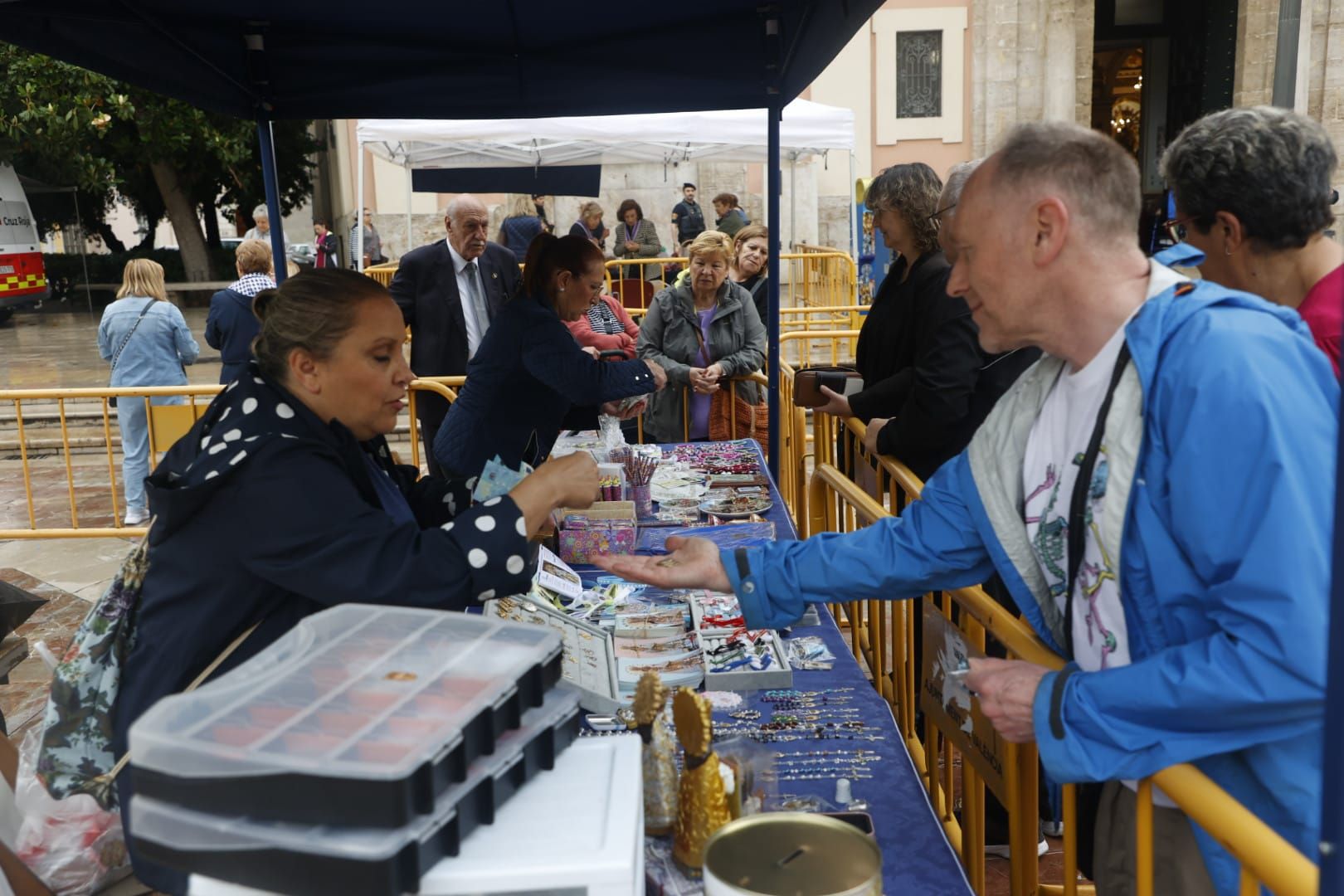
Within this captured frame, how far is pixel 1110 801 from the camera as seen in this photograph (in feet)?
5.83

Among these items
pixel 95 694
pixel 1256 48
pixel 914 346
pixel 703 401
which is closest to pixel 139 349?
pixel 703 401

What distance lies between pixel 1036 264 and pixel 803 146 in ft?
31.6

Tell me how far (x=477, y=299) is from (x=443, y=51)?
10.6ft

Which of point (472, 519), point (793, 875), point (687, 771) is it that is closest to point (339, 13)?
point (472, 519)

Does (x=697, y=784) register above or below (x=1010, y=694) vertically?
below

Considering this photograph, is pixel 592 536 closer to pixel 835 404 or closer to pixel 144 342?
pixel 835 404

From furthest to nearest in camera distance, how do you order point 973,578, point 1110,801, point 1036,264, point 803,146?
point 803,146, point 973,578, point 1110,801, point 1036,264

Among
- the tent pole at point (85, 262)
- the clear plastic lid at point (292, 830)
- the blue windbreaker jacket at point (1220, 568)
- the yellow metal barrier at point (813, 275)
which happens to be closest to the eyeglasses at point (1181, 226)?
the blue windbreaker jacket at point (1220, 568)

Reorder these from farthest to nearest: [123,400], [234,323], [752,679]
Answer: [123,400] → [234,323] → [752,679]

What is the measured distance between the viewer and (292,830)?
1.10m

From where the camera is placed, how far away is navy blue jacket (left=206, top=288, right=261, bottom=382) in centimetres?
768

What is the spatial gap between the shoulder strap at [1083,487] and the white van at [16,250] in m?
21.7

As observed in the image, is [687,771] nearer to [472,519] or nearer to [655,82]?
[472,519]

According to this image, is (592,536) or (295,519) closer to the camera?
(295,519)
